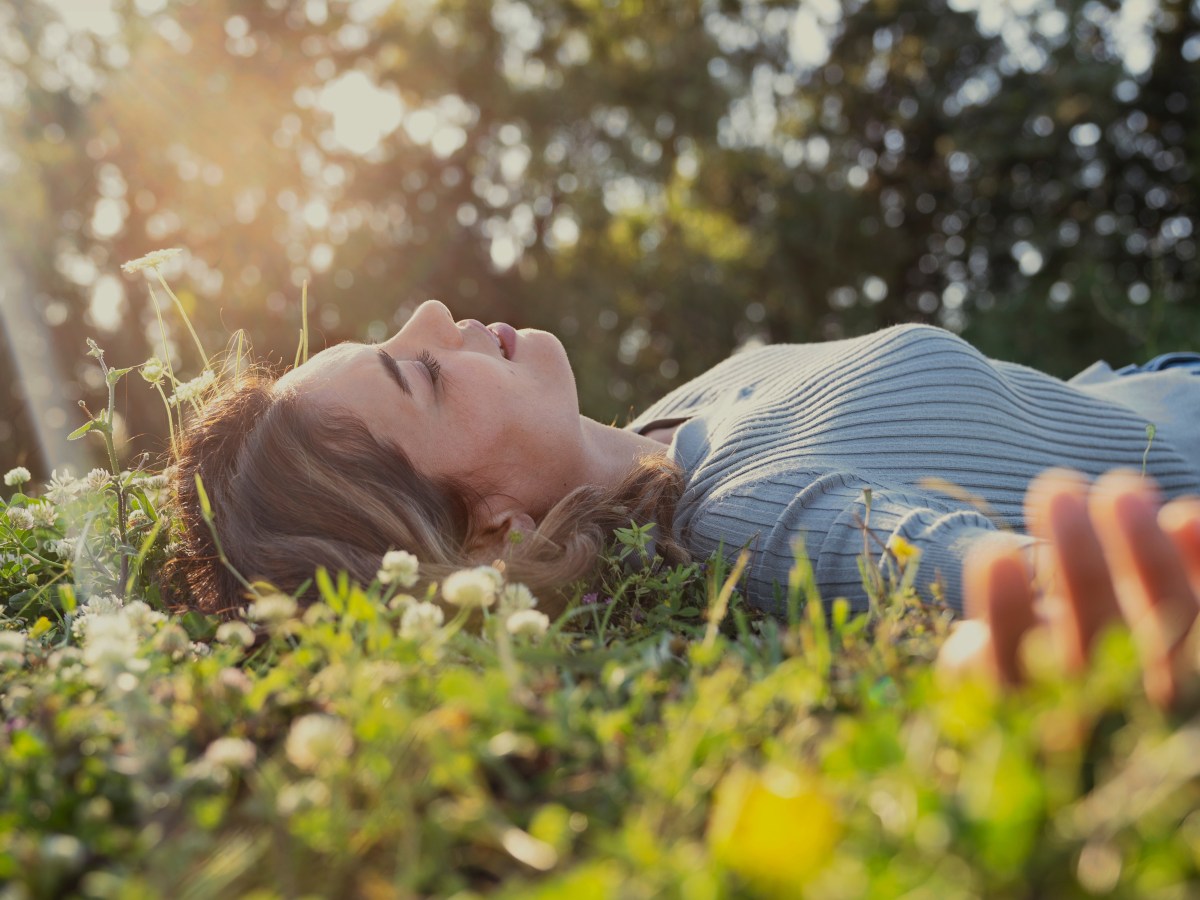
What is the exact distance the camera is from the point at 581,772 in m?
1.08

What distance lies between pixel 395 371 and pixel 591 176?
40.9ft

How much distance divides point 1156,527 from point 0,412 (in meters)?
13.2

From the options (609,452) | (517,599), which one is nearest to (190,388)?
(609,452)

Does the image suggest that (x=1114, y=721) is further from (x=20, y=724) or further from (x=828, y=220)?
(x=828, y=220)

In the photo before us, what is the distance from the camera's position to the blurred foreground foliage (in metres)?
0.70

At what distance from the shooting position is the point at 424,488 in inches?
114

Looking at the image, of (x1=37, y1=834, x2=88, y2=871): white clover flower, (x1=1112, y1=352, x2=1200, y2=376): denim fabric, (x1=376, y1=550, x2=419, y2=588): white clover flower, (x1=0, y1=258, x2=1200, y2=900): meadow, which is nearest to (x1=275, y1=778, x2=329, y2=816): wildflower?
(x1=0, y1=258, x2=1200, y2=900): meadow

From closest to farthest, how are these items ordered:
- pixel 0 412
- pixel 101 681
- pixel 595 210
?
pixel 101 681 → pixel 0 412 → pixel 595 210

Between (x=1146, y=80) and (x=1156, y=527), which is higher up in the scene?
(x=1146, y=80)

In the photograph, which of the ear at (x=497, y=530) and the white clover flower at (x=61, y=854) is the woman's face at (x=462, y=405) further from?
the white clover flower at (x=61, y=854)

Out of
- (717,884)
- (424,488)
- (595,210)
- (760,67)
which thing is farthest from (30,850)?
(760,67)

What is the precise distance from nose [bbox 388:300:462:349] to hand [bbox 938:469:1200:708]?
219 centimetres

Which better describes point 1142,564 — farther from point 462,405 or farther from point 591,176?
point 591,176

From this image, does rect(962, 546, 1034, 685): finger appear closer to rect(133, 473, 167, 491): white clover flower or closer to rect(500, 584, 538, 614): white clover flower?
rect(500, 584, 538, 614): white clover flower
